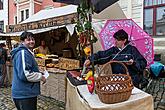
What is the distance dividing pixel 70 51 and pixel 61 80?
3.42 meters

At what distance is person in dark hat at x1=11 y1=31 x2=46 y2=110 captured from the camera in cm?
319

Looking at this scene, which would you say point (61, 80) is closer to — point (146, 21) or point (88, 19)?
point (88, 19)

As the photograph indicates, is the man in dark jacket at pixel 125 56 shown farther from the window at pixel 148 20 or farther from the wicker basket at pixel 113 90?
the window at pixel 148 20

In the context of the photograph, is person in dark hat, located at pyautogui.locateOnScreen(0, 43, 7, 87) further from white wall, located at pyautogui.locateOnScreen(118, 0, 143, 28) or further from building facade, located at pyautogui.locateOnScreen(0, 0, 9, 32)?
building facade, located at pyautogui.locateOnScreen(0, 0, 9, 32)

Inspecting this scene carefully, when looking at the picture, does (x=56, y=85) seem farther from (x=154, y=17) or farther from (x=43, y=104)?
(x=154, y=17)

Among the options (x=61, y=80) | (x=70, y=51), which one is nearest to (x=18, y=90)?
(x=61, y=80)

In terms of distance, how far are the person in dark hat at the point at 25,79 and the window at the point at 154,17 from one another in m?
10.7

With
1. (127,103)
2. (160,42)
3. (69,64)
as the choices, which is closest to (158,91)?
(69,64)

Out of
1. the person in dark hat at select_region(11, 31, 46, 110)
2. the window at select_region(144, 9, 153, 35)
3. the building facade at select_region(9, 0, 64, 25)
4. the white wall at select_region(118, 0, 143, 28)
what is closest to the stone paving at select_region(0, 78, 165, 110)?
the person in dark hat at select_region(11, 31, 46, 110)

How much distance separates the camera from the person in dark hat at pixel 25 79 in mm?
3186

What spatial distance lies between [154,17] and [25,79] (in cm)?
1146

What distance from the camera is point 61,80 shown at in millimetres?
6648

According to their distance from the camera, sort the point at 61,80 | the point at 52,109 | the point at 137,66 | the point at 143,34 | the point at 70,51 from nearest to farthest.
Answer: the point at 137,66, the point at 143,34, the point at 52,109, the point at 61,80, the point at 70,51

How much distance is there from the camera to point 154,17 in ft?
44.5
